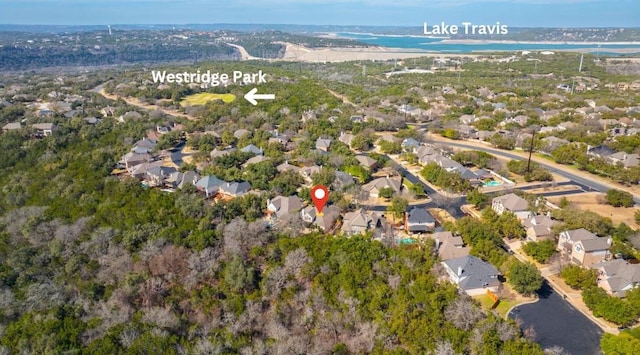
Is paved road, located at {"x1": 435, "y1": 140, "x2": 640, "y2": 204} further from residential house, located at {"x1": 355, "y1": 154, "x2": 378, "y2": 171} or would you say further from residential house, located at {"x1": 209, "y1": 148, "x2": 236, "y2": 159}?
residential house, located at {"x1": 209, "y1": 148, "x2": 236, "y2": 159}

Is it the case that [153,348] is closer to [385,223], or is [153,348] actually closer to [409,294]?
[409,294]

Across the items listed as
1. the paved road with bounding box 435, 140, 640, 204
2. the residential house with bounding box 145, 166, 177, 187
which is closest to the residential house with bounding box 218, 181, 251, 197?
the residential house with bounding box 145, 166, 177, 187

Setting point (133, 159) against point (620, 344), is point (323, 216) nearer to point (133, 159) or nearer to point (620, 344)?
point (620, 344)

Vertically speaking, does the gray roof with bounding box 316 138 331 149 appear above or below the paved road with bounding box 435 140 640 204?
above

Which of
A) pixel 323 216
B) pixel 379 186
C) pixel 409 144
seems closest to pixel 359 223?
pixel 323 216

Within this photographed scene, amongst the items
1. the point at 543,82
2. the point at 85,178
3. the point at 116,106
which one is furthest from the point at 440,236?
the point at 543,82
